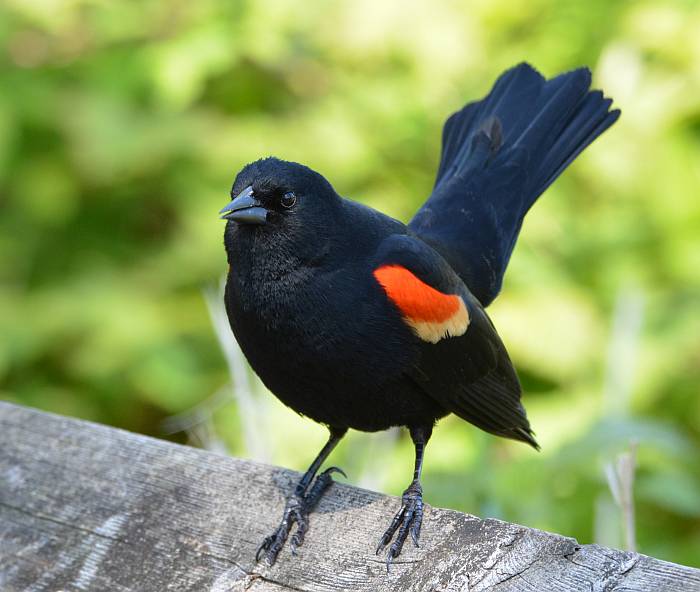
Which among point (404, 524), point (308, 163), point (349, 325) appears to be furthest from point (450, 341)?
point (308, 163)

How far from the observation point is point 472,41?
4.48m

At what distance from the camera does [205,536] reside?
207cm

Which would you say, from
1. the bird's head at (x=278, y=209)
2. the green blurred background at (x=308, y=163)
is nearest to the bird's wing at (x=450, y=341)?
the bird's head at (x=278, y=209)

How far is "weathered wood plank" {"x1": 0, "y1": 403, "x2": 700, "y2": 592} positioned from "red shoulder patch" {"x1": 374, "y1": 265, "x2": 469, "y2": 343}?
1.33 feet

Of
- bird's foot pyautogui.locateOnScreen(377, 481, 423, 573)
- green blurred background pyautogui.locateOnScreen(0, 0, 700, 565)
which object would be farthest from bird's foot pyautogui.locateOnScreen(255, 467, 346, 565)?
green blurred background pyautogui.locateOnScreen(0, 0, 700, 565)

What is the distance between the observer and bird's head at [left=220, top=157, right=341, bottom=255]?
7.34 feet

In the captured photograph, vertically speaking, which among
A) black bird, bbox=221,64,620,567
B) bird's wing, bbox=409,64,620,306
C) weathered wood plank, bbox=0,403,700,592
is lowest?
weathered wood plank, bbox=0,403,700,592

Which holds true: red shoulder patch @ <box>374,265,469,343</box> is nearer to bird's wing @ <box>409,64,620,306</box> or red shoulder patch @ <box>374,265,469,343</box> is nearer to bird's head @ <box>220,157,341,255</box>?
bird's head @ <box>220,157,341,255</box>

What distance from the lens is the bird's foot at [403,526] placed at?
189 cm

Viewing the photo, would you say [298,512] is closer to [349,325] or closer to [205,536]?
[205,536]

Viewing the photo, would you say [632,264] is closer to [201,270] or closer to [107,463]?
[201,270]

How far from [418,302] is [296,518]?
1.85 ft

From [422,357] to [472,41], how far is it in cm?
247

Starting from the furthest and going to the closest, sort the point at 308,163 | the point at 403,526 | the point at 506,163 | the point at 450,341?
the point at 308,163, the point at 506,163, the point at 450,341, the point at 403,526
